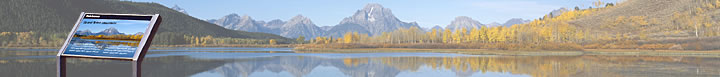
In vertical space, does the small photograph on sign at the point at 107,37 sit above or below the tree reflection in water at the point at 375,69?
above

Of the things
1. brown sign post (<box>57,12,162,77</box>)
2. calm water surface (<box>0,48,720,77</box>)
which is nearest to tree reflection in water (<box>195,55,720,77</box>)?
calm water surface (<box>0,48,720,77</box>)

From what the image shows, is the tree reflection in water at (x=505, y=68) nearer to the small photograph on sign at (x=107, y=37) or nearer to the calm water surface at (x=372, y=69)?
the calm water surface at (x=372, y=69)

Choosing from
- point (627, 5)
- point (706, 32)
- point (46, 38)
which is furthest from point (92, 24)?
point (627, 5)

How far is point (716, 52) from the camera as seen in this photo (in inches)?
2379

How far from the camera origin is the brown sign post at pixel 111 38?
8.98 m

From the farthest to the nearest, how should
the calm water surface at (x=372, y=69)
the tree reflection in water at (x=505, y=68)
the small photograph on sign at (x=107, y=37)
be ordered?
the tree reflection in water at (x=505, y=68), the calm water surface at (x=372, y=69), the small photograph on sign at (x=107, y=37)

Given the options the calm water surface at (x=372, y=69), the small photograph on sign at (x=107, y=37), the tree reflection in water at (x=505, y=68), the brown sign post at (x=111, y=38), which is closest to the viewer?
the brown sign post at (x=111, y=38)

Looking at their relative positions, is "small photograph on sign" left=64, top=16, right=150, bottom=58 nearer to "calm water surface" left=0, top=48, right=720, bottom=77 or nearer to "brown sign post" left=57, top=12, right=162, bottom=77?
"brown sign post" left=57, top=12, right=162, bottom=77

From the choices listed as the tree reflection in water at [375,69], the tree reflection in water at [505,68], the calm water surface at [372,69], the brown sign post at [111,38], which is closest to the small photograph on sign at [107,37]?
the brown sign post at [111,38]

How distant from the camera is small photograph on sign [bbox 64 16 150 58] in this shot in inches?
359

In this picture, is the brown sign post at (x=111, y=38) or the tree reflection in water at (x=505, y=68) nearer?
the brown sign post at (x=111, y=38)

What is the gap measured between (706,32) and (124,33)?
125393 millimetres

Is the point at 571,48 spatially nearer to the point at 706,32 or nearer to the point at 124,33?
the point at 706,32

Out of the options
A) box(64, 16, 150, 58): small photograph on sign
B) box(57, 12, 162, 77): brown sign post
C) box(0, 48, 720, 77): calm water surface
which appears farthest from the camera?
box(0, 48, 720, 77): calm water surface
